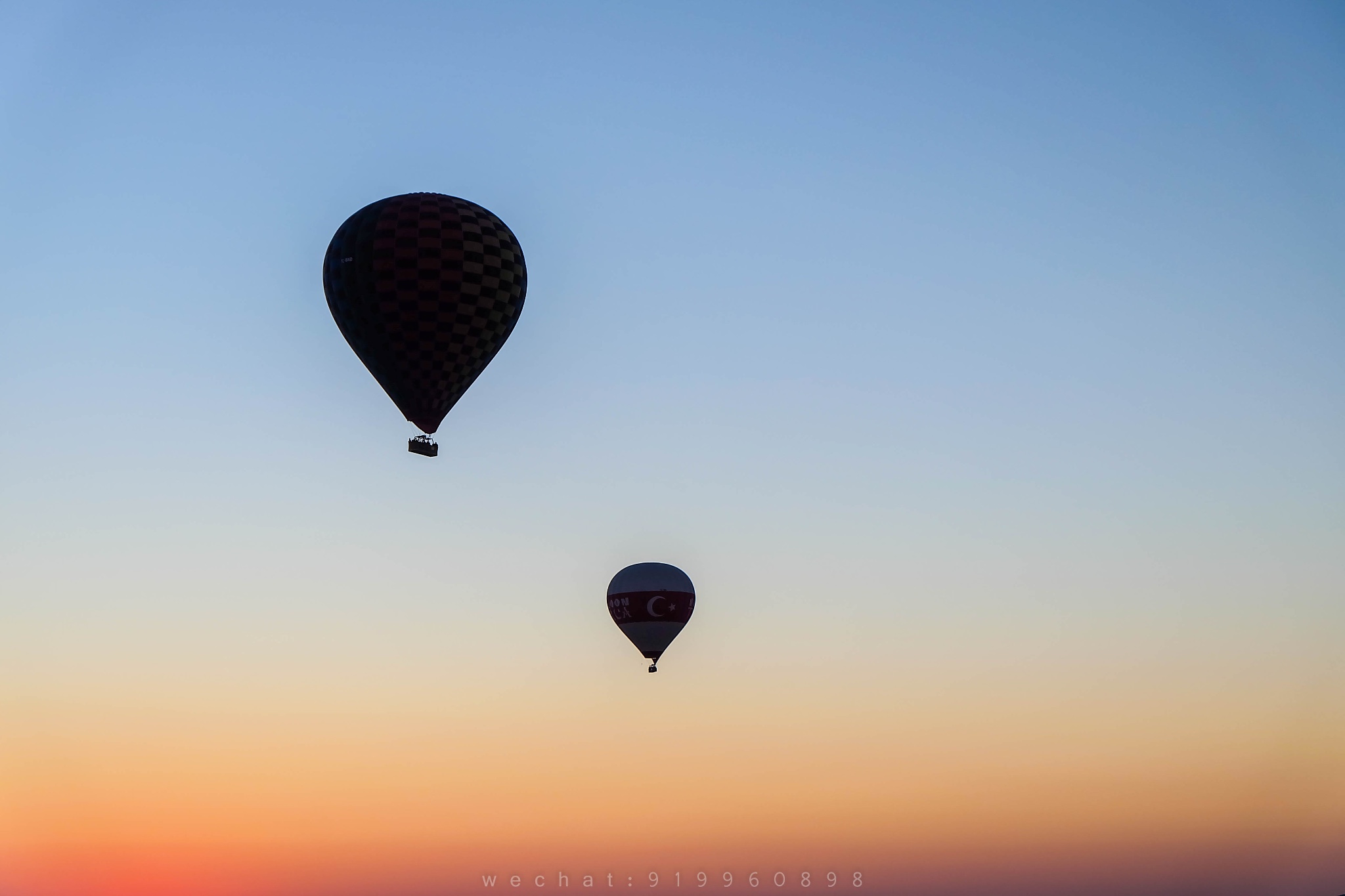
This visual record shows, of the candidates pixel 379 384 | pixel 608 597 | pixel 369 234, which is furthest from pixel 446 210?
pixel 608 597

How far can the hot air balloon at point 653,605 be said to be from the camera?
62250mm

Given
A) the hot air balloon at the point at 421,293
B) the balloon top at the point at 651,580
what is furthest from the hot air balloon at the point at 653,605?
the hot air balloon at the point at 421,293

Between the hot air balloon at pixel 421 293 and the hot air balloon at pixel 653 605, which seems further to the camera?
the hot air balloon at pixel 653 605

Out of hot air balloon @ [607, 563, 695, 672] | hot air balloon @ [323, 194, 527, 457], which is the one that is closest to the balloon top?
hot air balloon @ [607, 563, 695, 672]

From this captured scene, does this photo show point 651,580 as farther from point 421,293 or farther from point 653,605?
point 421,293

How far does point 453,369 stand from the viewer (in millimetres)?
47969

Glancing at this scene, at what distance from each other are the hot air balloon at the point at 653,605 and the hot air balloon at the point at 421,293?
16142 millimetres

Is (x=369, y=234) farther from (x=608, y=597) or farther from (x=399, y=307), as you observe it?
(x=608, y=597)

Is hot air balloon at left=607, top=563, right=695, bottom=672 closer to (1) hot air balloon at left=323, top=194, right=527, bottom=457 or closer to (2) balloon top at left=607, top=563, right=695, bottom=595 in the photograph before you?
(2) balloon top at left=607, top=563, right=695, bottom=595

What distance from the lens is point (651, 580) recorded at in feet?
206

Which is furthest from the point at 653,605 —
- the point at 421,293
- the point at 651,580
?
the point at 421,293

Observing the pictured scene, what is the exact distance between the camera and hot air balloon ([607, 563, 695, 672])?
62250 mm

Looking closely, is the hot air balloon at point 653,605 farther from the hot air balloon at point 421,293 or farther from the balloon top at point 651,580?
the hot air balloon at point 421,293

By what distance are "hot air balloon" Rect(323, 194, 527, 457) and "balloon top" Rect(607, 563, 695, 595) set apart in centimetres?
1616
